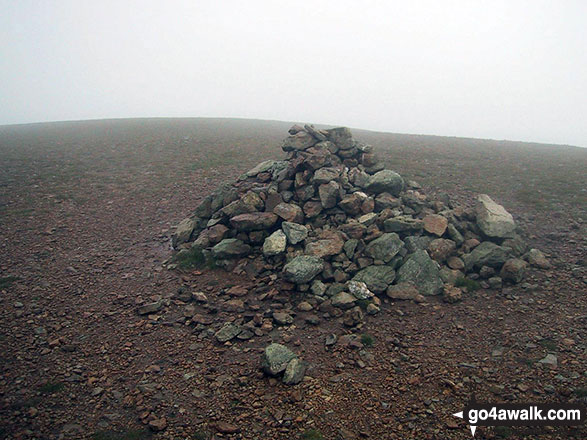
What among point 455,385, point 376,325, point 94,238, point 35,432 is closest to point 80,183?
point 94,238

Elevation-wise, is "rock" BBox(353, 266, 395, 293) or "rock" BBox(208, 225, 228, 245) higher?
"rock" BBox(208, 225, 228, 245)

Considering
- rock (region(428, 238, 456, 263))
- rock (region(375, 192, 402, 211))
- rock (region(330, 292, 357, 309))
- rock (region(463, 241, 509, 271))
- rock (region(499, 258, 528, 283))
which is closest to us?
rock (region(330, 292, 357, 309))

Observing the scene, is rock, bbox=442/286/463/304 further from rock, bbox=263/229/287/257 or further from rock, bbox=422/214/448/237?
rock, bbox=263/229/287/257

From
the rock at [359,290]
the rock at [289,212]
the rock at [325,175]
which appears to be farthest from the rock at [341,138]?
the rock at [359,290]

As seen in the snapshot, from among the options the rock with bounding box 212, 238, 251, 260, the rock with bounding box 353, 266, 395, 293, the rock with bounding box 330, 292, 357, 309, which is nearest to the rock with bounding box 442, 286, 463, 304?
the rock with bounding box 353, 266, 395, 293

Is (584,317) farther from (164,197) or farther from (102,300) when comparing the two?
(164,197)

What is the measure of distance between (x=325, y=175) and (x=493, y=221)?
251 inches

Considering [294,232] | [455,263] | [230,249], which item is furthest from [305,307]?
[455,263]

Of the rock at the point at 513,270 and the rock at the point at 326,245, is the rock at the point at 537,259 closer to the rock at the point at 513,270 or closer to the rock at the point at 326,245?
the rock at the point at 513,270

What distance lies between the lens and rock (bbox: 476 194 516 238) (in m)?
11.4

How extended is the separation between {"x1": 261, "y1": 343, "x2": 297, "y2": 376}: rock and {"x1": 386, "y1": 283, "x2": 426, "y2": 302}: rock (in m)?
3.77

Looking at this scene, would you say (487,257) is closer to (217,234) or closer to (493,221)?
(493,221)

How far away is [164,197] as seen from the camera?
62.5 ft

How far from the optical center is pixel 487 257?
10445 mm
